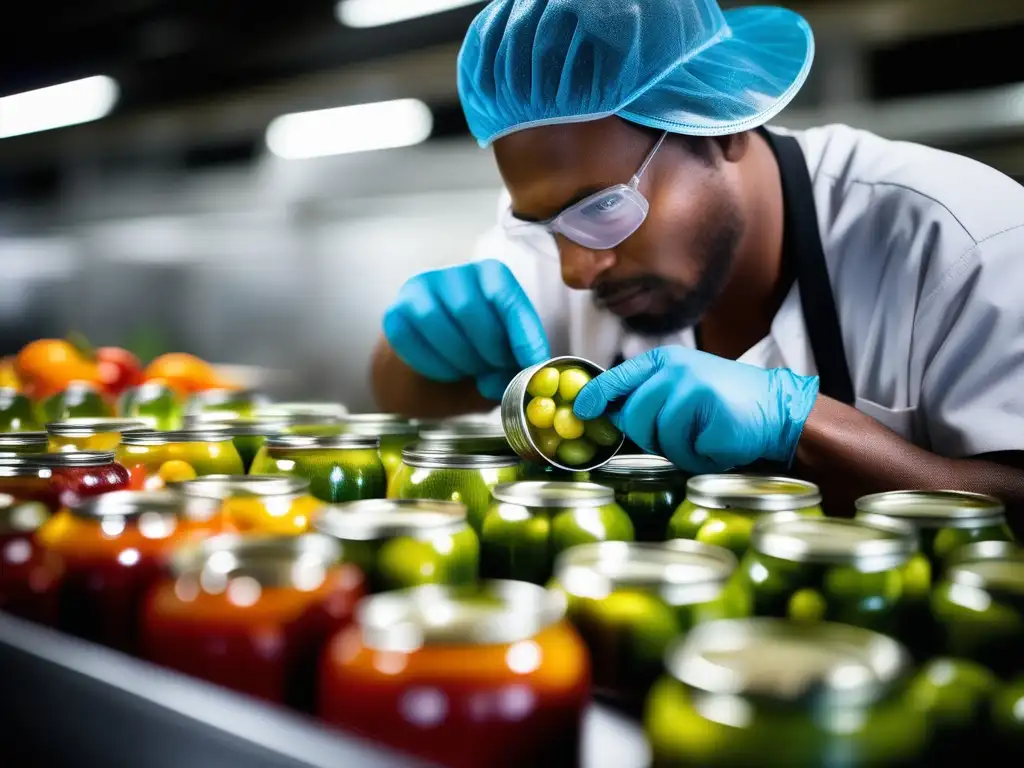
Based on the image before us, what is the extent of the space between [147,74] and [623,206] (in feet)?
8.62

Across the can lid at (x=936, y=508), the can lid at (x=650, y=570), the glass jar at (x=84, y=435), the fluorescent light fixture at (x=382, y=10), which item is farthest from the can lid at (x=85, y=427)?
the fluorescent light fixture at (x=382, y=10)

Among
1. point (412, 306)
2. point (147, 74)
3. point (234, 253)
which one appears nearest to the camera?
point (412, 306)

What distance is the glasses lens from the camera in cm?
141

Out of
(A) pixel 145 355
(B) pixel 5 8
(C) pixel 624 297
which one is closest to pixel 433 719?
(C) pixel 624 297

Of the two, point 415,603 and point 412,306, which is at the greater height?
point 412,306

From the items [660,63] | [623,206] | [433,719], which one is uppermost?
[660,63]

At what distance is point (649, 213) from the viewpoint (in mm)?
1487

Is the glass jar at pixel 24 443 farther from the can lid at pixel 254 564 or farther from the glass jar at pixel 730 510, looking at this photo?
the glass jar at pixel 730 510

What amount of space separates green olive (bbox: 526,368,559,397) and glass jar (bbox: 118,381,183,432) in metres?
0.88

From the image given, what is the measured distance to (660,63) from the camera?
144 cm

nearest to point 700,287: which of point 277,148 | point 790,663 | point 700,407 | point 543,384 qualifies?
point 700,407

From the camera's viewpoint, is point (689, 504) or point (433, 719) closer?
point (433, 719)

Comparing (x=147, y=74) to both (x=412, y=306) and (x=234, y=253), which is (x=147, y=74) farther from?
(x=412, y=306)

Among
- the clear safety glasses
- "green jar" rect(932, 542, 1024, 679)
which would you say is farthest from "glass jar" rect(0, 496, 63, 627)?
the clear safety glasses
